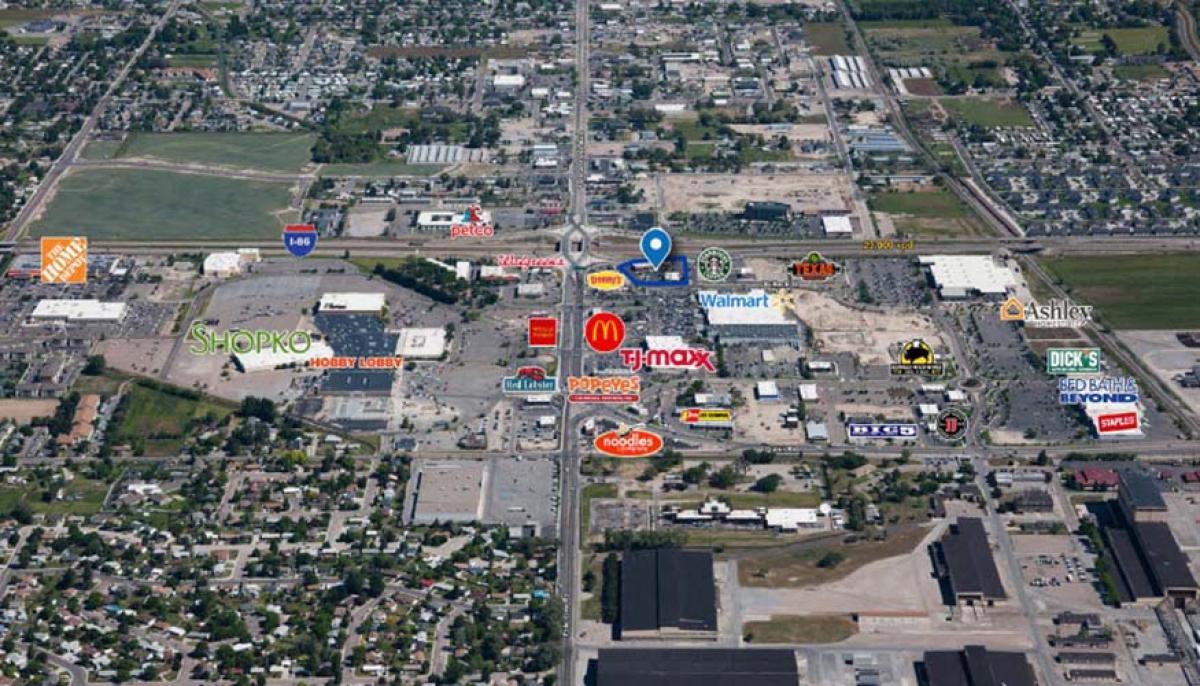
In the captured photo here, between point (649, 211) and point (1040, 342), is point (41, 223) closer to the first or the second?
point (649, 211)

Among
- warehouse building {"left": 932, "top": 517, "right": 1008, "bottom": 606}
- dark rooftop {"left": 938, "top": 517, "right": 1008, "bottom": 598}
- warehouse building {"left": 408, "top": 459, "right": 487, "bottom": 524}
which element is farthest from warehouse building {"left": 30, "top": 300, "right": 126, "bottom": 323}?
dark rooftop {"left": 938, "top": 517, "right": 1008, "bottom": 598}

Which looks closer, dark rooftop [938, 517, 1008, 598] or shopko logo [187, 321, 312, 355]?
dark rooftop [938, 517, 1008, 598]

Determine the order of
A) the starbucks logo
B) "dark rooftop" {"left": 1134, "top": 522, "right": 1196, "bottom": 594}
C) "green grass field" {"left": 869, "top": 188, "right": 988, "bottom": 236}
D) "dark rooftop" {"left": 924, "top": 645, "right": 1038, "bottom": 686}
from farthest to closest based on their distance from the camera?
"green grass field" {"left": 869, "top": 188, "right": 988, "bottom": 236}, the starbucks logo, "dark rooftop" {"left": 1134, "top": 522, "right": 1196, "bottom": 594}, "dark rooftop" {"left": 924, "top": 645, "right": 1038, "bottom": 686}

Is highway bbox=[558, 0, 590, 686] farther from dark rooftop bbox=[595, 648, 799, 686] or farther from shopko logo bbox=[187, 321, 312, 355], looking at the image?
shopko logo bbox=[187, 321, 312, 355]

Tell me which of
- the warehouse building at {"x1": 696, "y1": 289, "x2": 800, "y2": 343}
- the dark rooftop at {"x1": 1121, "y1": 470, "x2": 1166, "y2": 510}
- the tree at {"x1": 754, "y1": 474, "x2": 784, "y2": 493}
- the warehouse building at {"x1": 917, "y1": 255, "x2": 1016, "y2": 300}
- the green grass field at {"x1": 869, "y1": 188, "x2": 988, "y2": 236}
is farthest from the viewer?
the green grass field at {"x1": 869, "y1": 188, "x2": 988, "y2": 236}

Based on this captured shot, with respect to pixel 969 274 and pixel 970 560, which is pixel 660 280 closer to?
pixel 969 274

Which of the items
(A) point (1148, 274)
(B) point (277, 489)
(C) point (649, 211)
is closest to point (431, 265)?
(C) point (649, 211)

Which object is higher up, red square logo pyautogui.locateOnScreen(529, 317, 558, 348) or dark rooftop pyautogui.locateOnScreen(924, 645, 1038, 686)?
red square logo pyautogui.locateOnScreen(529, 317, 558, 348)
